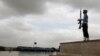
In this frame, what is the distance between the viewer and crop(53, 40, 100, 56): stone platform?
37.1 feet

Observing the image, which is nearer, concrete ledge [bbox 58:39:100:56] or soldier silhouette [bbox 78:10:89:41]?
concrete ledge [bbox 58:39:100:56]

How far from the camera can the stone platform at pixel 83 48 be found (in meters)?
11.3

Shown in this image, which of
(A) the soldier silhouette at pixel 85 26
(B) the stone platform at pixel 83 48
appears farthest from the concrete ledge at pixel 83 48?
(A) the soldier silhouette at pixel 85 26

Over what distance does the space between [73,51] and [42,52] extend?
25620 millimetres

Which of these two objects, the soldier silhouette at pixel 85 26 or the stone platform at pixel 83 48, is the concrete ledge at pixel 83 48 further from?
the soldier silhouette at pixel 85 26

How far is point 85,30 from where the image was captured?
13.3 m

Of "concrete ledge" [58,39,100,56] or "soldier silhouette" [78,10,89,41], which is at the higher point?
"soldier silhouette" [78,10,89,41]

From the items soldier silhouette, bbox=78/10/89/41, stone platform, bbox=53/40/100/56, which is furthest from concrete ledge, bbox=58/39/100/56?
soldier silhouette, bbox=78/10/89/41

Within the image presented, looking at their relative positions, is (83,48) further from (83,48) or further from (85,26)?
(85,26)

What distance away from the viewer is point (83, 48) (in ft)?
40.7

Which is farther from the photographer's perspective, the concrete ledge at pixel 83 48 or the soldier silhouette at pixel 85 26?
the soldier silhouette at pixel 85 26

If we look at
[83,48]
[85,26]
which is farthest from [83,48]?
[85,26]

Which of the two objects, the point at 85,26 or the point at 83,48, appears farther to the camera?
the point at 85,26

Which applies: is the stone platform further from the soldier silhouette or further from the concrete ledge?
the soldier silhouette
